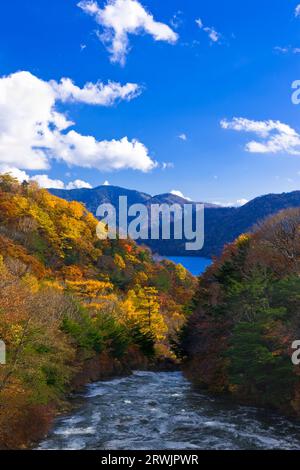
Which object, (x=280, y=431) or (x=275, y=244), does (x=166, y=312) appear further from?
(x=280, y=431)

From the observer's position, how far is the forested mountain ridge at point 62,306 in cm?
2639

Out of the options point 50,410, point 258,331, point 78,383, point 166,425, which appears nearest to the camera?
point 166,425

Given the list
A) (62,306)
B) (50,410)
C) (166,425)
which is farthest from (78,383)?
(166,425)

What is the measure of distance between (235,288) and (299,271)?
6467mm

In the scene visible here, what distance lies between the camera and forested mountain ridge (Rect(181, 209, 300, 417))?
31.5m

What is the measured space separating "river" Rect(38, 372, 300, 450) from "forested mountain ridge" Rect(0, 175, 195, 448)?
225 centimetres

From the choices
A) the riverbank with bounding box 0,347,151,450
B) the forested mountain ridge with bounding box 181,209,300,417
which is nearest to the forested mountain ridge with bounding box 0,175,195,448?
the riverbank with bounding box 0,347,151,450

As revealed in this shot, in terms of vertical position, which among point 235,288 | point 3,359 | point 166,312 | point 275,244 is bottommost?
point 166,312

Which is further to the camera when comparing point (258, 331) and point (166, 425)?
point (258, 331)

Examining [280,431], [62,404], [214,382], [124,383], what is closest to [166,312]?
[124,383]

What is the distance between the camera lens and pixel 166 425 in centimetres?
2991

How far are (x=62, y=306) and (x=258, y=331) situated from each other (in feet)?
73.9

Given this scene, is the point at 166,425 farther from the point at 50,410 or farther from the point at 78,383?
the point at 78,383

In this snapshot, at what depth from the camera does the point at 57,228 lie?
114750mm
